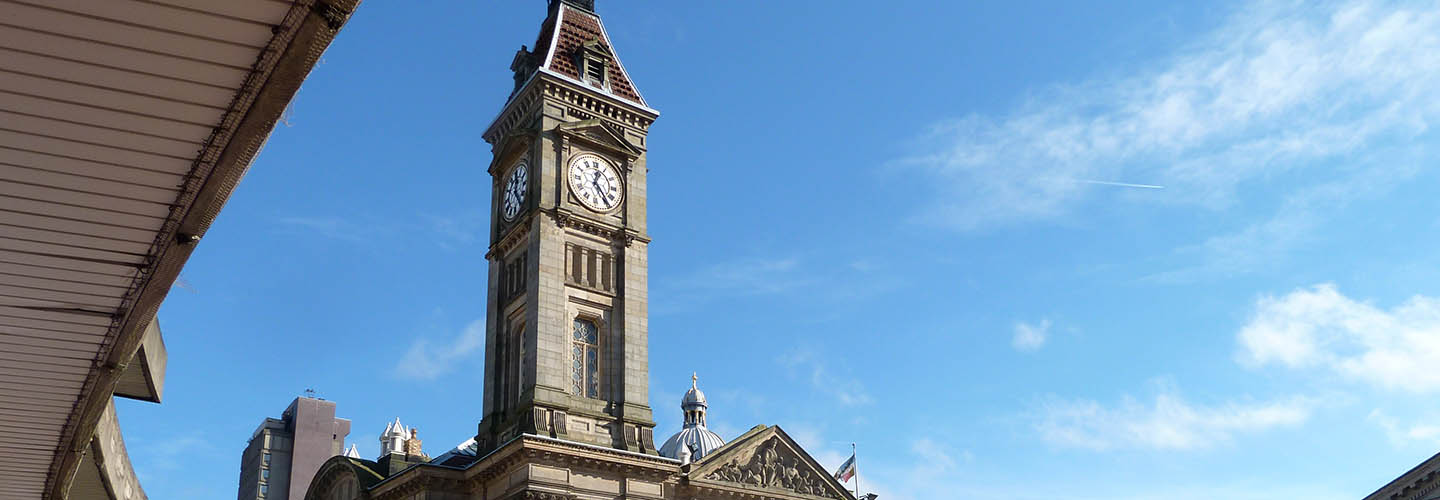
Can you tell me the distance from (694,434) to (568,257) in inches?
1502

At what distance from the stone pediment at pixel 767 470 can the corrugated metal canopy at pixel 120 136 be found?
32.1m

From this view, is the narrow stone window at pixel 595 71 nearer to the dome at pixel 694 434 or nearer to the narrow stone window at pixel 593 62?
the narrow stone window at pixel 593 62

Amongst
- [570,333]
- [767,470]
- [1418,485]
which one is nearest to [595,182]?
[570,333]

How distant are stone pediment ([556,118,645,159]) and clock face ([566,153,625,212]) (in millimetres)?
599

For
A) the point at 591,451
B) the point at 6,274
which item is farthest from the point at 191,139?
the point at 591,451

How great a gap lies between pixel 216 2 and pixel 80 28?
0.89 meters

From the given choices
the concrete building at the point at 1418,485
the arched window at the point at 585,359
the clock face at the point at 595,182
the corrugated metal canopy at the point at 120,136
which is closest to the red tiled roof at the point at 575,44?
the clock face at the point at 595,182

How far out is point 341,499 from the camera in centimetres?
4534

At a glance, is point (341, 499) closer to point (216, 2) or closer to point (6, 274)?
point (6, 274)

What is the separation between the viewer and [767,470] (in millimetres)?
44688

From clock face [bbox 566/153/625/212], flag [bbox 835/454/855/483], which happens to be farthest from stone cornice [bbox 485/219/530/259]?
flag [bbox 835/454/855/483]

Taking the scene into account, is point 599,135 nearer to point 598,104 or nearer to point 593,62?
point 598,104

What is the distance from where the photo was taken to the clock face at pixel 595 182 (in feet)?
145

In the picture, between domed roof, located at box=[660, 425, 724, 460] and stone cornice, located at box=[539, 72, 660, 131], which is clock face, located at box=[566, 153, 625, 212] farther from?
domed roof, located at box=[660, 425, 724, 460]
